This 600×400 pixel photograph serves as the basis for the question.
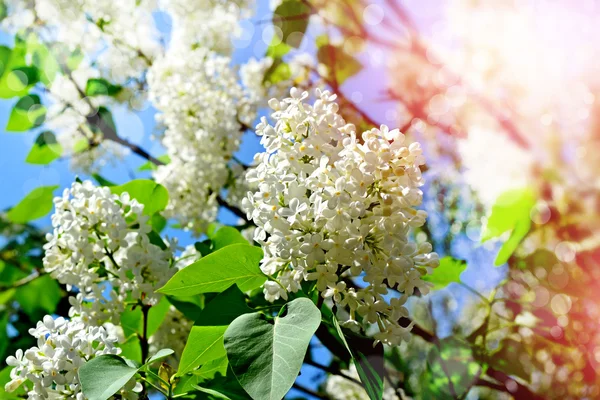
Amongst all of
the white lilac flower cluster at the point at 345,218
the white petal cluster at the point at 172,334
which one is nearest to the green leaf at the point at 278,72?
the white petal cluster at the point at 172,334

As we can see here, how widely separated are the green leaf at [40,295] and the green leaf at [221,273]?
1.24 m

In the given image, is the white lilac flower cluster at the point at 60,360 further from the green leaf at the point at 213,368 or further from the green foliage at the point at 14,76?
the green foliage at the point at 14,76

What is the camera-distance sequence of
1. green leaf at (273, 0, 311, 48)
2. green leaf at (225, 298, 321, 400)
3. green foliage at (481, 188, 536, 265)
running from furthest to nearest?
green leaf at (273, 0, 311, 48), green foliage at (481, 188, 536, 265), green leaf at (225, 298, 321, 400)

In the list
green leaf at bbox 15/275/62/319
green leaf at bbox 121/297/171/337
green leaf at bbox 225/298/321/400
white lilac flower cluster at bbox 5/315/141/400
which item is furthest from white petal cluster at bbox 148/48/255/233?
green leaf at bbox 225/298/321/400

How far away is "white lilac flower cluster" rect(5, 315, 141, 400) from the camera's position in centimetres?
78

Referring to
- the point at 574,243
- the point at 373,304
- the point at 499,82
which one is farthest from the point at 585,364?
the point at 373,304

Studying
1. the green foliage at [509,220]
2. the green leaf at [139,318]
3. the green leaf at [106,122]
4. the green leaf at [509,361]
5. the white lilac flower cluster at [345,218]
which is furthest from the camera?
the green leaf at [106,122]

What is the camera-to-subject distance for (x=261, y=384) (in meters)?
0.57

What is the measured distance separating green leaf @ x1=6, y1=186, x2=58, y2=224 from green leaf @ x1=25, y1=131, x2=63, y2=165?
0.28m

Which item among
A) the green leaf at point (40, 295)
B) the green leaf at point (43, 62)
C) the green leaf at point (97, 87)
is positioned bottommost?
the green leaf at point (40, 295)

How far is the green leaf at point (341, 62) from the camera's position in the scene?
1886mm

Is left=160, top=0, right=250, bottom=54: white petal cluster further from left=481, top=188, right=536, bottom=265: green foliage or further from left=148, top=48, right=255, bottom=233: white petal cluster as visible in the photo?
left=481, top=188, right=536, bottom=265: green foliage

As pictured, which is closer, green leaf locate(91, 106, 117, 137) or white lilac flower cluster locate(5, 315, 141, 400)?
white lilac flower cluster locate(5, 315, 141, 400)

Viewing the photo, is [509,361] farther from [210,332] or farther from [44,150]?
[44,150]
